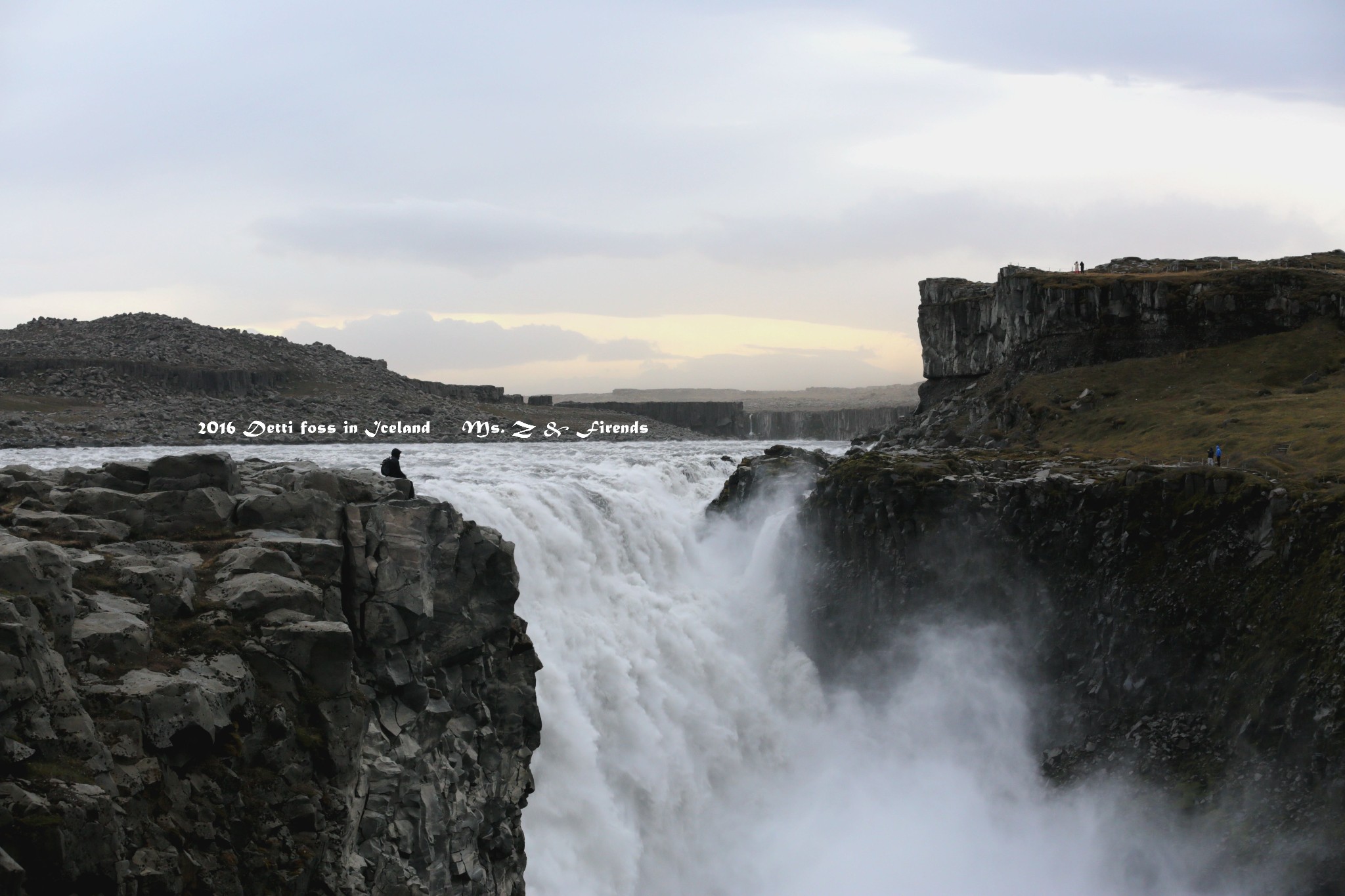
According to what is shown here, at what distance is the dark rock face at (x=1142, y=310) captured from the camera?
70.1m

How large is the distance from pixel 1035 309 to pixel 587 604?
164 ft

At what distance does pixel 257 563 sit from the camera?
761 inches

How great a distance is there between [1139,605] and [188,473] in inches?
1197

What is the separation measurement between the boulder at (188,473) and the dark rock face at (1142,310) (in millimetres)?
63810

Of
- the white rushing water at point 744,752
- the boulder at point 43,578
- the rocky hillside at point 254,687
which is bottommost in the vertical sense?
the white rushing water at point 744,752

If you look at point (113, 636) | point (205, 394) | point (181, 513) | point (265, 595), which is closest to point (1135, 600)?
point (265, 595)

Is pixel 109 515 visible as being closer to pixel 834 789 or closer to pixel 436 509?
pixel 436 509

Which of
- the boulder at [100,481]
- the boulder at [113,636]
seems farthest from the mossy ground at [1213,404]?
the boulder at [113,636]

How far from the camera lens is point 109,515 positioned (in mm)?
20594

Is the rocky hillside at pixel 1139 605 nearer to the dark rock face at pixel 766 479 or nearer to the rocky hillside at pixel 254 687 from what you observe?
the dark rock face at pixel 766 479

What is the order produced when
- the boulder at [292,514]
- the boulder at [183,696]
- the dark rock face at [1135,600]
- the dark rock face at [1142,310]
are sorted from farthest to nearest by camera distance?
the dark rock face at [1142,310], the dark rock face at [1135,600], the boulder at [292,514], the boulder at [183,696]

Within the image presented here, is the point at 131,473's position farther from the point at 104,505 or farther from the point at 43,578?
the point at 43,578

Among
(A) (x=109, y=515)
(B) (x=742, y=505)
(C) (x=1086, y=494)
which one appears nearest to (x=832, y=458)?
(B) (x=742, y=505)

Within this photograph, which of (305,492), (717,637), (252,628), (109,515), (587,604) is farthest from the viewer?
(717,637)
